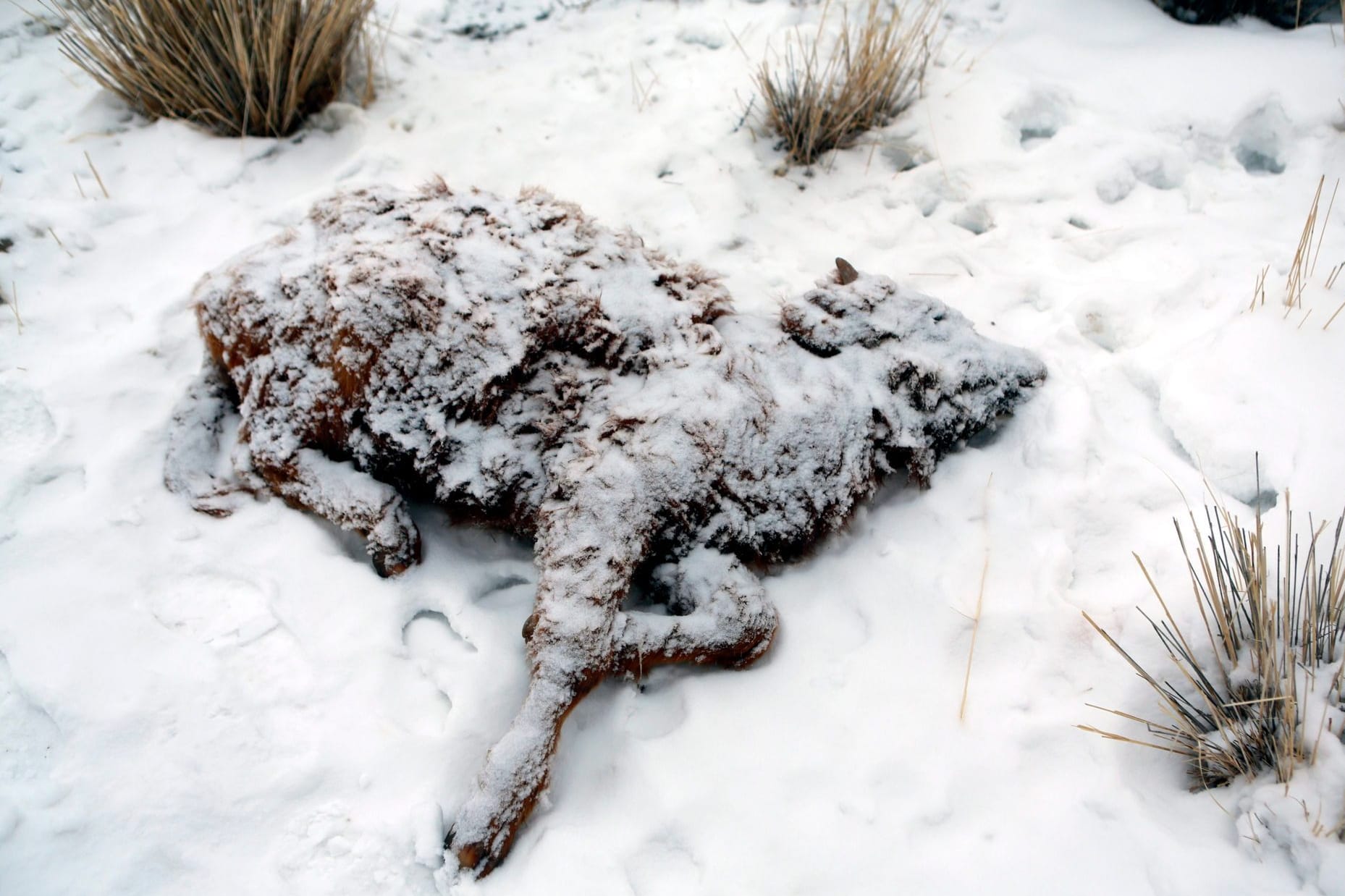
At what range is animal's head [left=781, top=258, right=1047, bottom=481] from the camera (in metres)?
2.09

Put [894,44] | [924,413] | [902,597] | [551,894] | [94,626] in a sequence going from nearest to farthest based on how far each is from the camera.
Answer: [551,894], [94,626], [902,597], [924,413], [894,44]

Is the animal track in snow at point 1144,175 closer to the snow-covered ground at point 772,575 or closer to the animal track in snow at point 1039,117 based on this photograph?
the snow-covered ground at point 772,575

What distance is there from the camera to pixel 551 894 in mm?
1513

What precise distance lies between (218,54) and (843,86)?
8.87 ft

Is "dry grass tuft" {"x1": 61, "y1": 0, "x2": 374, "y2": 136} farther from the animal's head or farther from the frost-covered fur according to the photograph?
the animal's head

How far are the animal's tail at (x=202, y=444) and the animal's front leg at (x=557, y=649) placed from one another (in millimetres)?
1037

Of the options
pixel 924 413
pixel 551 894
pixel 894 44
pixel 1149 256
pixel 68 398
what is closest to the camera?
pixel 551 894

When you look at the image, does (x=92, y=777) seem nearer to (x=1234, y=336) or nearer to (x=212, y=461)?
(x=212, y=461)

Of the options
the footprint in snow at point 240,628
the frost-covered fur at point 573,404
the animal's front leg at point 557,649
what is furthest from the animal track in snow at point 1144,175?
the footprint in snow at point 240,628

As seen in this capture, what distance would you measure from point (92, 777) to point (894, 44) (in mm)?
3705

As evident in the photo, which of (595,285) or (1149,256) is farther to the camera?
(1149,256)

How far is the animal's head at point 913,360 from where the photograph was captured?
2092 mm

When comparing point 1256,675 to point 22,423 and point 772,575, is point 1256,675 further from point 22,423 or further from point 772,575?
point 22,423

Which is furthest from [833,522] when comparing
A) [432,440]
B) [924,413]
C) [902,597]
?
[432,440]
